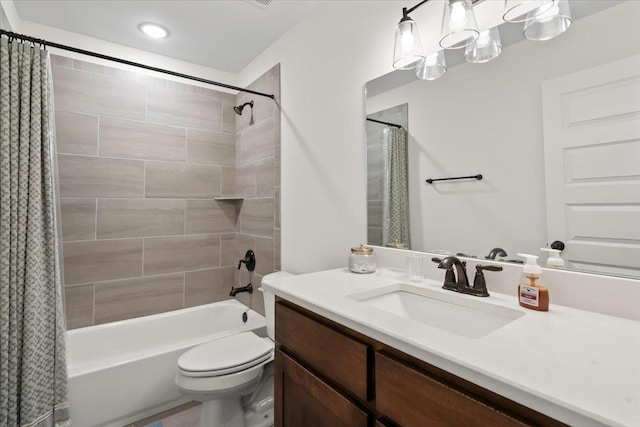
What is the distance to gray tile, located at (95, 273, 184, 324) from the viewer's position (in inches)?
86.7

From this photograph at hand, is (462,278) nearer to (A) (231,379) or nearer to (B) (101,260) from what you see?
(A) (231,379)

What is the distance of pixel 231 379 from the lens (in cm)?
148

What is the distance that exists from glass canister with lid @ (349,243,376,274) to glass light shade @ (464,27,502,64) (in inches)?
33.6

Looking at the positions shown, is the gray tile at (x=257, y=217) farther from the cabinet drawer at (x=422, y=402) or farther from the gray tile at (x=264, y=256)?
the cabinet drawer at (x=422, y=402)

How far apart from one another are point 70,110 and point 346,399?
253cm

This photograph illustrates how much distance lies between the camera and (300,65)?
195 cm

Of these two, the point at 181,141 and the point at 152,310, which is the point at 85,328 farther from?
the point at 181,141

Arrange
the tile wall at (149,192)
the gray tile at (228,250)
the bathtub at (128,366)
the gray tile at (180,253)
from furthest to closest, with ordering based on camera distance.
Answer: the gray tile at (228,250) → the gray tile at (180,253) → the tile wall at (149,192) → the bathtub at (128,366)

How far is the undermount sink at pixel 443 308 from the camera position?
34.6 inches

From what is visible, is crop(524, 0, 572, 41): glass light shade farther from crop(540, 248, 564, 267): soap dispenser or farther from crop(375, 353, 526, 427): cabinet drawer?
crop(375, 353, 526, 427): cabinet drawer

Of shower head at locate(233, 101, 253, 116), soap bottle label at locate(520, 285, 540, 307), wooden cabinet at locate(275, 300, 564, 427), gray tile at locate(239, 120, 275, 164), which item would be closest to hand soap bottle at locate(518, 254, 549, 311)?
soap bottle label at locate(520, 285, 540, 307)

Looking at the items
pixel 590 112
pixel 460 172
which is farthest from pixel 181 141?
pixel 590 112

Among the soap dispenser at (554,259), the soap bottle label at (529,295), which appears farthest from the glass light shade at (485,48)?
the soap bottle label at (529,295)

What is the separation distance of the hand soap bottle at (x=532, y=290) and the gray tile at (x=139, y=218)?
239 cm
